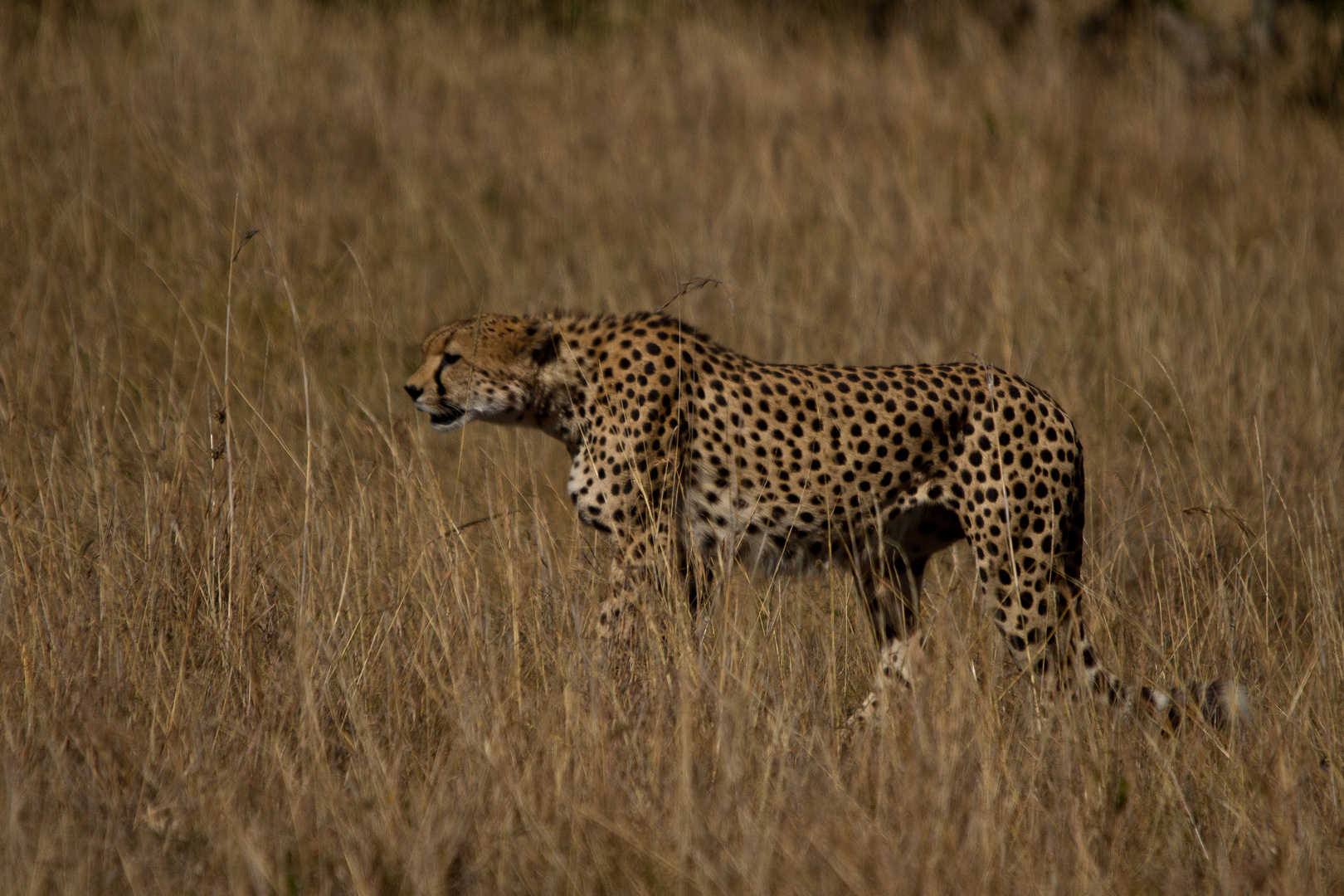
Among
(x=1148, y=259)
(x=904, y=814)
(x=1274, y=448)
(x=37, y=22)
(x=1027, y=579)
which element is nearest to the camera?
(x=904, y=814)

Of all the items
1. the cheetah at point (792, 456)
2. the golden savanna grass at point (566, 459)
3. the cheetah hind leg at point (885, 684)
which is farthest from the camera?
the cheetah at point (792, 456)

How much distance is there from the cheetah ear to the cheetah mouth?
0.27m

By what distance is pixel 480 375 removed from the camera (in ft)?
12.0

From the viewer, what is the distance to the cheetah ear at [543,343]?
3.71 m

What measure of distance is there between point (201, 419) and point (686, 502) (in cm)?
233

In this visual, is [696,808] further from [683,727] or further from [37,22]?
[37,22]

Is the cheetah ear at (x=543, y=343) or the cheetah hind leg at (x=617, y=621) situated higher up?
the cheetah ear at (x=543, y=343)

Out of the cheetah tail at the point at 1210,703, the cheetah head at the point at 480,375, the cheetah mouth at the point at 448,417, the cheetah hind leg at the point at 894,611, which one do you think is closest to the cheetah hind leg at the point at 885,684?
the cheetah hind leg at the point at 894,611

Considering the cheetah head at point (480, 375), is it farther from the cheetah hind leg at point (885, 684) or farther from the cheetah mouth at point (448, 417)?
the cheetah hind leg at point (885, 684)

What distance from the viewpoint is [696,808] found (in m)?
2.44

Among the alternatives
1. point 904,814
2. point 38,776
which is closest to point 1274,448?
point 904,814

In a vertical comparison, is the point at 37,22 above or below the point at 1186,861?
above

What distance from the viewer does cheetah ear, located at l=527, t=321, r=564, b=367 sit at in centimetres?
371

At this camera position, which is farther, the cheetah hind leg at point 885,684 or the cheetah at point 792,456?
the cheetah at point 792,456
